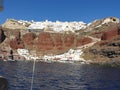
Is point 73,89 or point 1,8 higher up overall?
point 1,8

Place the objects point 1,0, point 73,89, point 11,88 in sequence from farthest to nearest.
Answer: point 73,89 < point 11,88 < point 1,0

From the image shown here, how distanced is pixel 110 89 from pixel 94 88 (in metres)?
3.83

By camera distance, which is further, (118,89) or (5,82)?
(118,89)

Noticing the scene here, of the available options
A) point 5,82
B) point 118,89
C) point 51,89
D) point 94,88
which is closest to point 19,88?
point 51,89

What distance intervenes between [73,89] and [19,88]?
13.2 m

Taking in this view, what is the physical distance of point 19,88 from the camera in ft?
218

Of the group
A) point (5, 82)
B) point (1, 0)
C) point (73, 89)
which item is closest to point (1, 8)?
point (1, 0)

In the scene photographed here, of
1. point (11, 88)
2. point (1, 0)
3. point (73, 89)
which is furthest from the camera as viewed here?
point (73, 89)

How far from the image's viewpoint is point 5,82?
774cm

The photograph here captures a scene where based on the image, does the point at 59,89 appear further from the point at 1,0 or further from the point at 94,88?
the point at 1,0

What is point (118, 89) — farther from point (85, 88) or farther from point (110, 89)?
point (85, 88)

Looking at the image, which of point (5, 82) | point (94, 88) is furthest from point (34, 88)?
point (5, 82)

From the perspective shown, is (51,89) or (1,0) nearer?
(1,0)

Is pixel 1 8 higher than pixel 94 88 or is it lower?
higher
